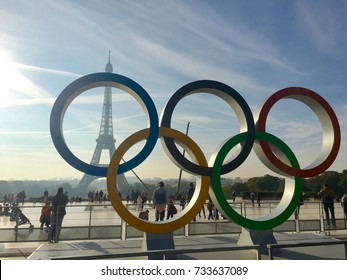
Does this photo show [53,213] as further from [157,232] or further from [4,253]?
[157,232]

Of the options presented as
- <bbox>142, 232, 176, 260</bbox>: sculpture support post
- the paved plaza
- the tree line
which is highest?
the tree line

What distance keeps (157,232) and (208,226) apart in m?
4.05

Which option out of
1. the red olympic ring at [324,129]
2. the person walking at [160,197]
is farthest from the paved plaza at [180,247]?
the red olympic ring at [324,129]

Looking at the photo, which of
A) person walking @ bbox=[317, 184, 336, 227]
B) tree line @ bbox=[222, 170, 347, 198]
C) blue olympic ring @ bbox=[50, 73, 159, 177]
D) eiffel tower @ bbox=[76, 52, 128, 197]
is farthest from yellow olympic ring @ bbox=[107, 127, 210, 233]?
eiffel tower @ bbox=[76, 52, 128, 197]

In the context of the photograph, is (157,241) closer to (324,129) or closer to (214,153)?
(214,153)

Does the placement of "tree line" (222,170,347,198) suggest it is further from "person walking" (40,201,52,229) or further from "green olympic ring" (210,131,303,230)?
"green olympic ring" (210,131,303,230)

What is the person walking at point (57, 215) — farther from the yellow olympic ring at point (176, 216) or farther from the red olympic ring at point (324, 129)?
the red olympic ring at point (324, 129)

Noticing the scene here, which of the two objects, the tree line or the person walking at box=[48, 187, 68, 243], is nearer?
the person walking at box=[48, 187, 68, 243]

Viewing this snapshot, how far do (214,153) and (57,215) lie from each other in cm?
557

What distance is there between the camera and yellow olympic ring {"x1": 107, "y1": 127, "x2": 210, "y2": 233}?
811 centimetres

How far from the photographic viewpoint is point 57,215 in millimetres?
10742

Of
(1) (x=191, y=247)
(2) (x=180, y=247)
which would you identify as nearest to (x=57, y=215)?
(2) (x=180, y=247)

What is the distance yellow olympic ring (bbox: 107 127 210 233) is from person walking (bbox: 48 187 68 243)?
3656mm
